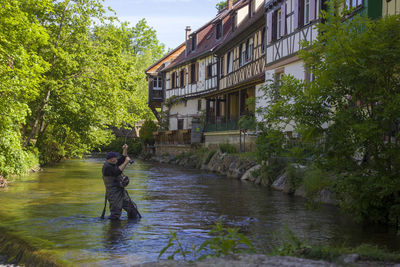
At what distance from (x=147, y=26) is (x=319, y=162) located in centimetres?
5451

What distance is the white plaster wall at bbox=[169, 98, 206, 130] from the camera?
40.8 m

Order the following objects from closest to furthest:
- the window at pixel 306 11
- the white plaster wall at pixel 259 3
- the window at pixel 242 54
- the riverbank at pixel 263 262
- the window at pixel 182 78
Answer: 1. the riverbank at pixel 263 262
2. the window at pixel 306 11
3. the window at pixel 242 54
4. the white plaster wall at pixel 259 3
5. the window at pixel 182 78

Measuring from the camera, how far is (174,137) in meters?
38.9

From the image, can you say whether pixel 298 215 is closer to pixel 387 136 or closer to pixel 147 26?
pixel 387 136

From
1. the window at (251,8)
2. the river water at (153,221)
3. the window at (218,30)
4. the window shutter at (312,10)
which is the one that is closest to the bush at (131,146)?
the window at (218,30)

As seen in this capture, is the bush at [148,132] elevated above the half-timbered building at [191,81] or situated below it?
below

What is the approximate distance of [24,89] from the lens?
13.6m

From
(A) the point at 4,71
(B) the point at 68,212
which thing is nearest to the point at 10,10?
(A) the point at 4,71

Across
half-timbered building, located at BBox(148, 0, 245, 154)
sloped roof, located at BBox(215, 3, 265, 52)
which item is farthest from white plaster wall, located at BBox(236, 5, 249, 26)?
sloped roof, located at BBox(215, 3, 265, 52)

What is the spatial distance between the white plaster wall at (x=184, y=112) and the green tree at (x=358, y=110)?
96.4 feet

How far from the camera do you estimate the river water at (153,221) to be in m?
7.97

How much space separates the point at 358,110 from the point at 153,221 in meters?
4.70

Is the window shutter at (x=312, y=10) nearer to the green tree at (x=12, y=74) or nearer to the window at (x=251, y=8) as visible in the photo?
the green tree at (x=12, y=74)

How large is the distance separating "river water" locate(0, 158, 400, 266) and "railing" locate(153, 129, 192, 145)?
1889cm
